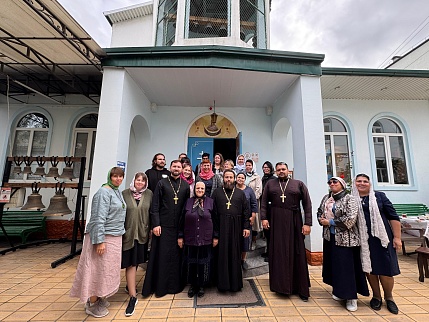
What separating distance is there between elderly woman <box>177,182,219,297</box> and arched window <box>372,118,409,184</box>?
6139mm

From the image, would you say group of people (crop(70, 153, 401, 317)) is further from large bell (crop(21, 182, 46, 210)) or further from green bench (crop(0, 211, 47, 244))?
green bench (crop(0, 211, 47, 244))

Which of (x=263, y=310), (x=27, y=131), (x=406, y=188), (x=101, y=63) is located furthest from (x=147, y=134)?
(x=406, y=188)

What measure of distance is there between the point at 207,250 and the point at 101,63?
4084 mm

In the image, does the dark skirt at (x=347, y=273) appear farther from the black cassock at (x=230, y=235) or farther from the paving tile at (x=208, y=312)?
the paving tile at (x=208, y=312)

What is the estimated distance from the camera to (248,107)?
6176 mm

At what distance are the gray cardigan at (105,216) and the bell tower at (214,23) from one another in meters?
4.72

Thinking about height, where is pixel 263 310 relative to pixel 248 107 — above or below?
below

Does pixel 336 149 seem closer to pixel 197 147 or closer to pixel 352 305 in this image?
pixel 197 147

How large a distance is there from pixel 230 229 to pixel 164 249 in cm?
92

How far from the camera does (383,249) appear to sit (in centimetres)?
250

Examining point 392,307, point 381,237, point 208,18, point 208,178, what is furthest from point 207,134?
point 392,307

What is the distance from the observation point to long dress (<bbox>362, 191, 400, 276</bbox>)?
8.11 ft

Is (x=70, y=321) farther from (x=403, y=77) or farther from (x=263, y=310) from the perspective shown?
(x=403, y=77)

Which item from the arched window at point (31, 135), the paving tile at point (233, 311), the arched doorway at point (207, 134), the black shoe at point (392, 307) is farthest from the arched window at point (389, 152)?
the arched window at point (31, 135)
